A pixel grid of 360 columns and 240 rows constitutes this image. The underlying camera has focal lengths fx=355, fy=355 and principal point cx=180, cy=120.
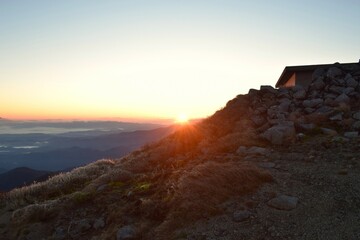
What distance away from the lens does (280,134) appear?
17609 millimetres

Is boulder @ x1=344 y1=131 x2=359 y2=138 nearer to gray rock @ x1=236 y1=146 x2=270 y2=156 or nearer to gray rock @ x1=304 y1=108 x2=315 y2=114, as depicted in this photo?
gray rock @ x1=236 y1=146 x2=270 y2=156

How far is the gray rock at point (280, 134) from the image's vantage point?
57.4ft

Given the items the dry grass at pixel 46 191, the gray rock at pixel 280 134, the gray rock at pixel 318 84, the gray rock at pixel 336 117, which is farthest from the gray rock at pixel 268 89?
the dry grass at pixel 46 191

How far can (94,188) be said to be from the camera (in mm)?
16500

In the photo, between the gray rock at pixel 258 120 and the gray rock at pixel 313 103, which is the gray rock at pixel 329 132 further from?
the gray rock at pixel 313 103

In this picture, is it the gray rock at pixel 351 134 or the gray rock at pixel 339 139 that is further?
the gray rock at pixel 351 134

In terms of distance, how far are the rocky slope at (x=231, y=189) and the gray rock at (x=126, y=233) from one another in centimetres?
3

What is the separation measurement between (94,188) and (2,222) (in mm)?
3983

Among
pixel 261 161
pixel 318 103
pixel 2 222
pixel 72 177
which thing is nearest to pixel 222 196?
pixel 261 161

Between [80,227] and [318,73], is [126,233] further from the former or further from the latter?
[318,73]

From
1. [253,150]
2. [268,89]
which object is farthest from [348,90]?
[253,150]

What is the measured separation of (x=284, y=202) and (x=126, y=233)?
4898 mm

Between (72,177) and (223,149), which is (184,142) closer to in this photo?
(223,149)

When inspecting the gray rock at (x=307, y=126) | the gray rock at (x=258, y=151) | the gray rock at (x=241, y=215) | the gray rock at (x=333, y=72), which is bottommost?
the gray rock at (x=241, y=215)
